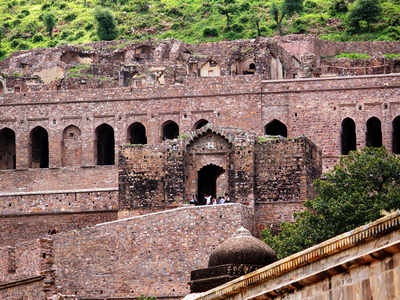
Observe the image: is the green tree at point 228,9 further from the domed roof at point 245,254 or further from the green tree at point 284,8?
the domed roof at point 245,254

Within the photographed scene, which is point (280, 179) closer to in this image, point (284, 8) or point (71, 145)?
point (71, 145)

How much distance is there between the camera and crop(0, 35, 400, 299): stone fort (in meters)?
36.5

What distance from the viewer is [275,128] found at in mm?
50281

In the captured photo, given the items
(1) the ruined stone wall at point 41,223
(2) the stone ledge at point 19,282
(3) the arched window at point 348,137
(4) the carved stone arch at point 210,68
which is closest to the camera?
(2) the stone ledge at point 19,282

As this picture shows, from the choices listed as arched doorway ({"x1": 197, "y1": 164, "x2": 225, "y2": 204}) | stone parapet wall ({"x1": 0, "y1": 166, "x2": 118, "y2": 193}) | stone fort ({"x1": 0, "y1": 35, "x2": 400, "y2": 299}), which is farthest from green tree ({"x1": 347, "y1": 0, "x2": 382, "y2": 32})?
arched doorway ({"x1": 197, "y1": 164, "x2": 225, "y2": 204})

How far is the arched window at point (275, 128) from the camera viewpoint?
163ft

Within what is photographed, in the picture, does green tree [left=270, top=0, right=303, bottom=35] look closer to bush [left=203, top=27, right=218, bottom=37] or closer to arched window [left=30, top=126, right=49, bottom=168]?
bush [left=203, top=27, right=218, bottom=37]

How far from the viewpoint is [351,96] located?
48.9 meters

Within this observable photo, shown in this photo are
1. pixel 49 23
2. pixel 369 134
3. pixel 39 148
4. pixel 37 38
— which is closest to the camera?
pixel 369 134

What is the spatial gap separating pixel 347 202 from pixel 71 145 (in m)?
20.2

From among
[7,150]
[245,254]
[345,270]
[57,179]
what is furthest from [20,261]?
[345,270]

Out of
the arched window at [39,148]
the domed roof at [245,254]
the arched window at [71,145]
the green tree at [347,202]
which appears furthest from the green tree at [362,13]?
the domed roof at [245,254]

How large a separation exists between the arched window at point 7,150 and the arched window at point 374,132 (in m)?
15.9

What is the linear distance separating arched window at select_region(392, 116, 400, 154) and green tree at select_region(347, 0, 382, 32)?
22303 mm
